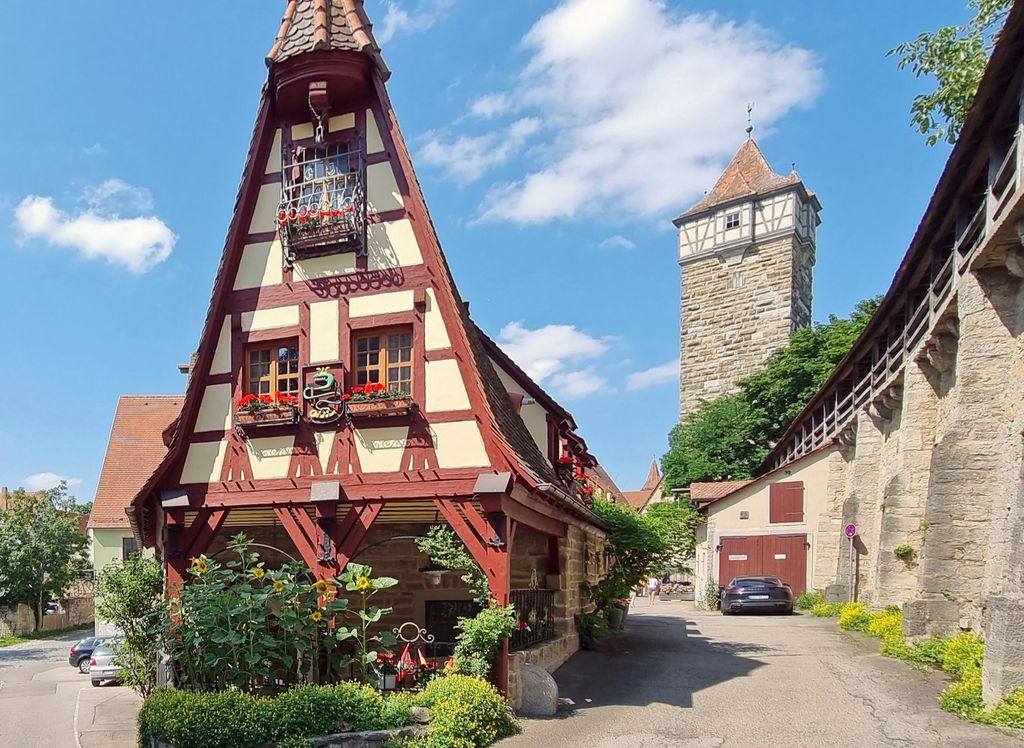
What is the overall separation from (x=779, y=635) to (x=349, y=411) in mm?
11281

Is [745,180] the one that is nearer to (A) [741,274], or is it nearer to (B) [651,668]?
(A) [741,274]

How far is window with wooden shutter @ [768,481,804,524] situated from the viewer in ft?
85.4

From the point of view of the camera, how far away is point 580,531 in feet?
49.9

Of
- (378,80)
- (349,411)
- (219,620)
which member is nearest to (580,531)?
(349,411)

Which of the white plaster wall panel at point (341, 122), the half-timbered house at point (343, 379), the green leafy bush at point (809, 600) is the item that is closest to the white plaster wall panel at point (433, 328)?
the half-timbered house at point (343, 379)

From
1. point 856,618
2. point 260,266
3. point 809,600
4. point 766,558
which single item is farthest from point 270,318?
point 766,558

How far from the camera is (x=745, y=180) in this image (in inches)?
1699

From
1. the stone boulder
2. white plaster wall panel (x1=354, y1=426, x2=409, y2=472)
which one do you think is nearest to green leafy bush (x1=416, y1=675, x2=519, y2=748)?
the stone boulder

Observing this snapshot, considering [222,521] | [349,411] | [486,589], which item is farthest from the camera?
[222,521]

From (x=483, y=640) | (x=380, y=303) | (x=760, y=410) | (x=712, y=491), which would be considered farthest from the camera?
(x=760, y=410)

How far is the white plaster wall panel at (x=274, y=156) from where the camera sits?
12.1m

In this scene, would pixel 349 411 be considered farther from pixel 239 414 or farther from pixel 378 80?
pixel 378 80

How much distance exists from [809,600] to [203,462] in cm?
1916

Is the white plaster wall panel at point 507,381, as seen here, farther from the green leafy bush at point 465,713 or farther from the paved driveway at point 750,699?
the green leafy bush at point 465,713
